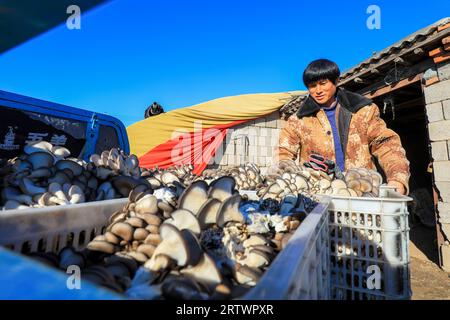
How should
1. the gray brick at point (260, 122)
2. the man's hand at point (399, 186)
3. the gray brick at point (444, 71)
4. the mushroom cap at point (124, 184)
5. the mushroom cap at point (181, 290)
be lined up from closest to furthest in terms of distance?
the mushroom cap at point (181, 290) → the mushroom cap at point (124, 184) → the man's hand at point (399, 186) → the gray brick at point (444, 71) → the gray brick at point (260, 122)

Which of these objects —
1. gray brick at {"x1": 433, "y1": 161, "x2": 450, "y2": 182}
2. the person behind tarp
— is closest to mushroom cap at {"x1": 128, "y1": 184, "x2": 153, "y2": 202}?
gray brick at {"x1": 433, "y1": 161, "x2": 450, "y2": 182}

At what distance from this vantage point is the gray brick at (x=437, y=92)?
4.16 m

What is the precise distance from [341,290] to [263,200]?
71cm

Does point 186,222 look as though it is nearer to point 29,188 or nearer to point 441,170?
point 29,188

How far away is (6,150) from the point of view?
2771 mm

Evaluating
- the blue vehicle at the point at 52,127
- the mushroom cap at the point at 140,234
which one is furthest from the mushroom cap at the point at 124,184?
the blue vehicle at the point at 52,127

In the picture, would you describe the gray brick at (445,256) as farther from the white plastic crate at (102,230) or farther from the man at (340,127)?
the white plastic crate at (102,230)

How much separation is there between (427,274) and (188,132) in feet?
23.0

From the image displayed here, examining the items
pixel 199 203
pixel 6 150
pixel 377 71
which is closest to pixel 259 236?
pixel 199 203

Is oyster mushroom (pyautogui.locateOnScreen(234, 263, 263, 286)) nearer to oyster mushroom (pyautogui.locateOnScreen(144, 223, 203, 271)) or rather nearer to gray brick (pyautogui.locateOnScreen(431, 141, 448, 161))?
oyster mushroom (pyautogui.locateOnScreen(144, 223, 203, 271))

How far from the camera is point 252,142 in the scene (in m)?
9.44

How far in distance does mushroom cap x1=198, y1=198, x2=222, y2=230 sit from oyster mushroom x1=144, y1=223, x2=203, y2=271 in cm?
30

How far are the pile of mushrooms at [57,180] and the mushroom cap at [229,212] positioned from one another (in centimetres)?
95

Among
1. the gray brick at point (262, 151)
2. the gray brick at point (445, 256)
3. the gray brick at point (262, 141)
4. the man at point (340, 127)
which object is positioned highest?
the gray brick at point (262, 141)
